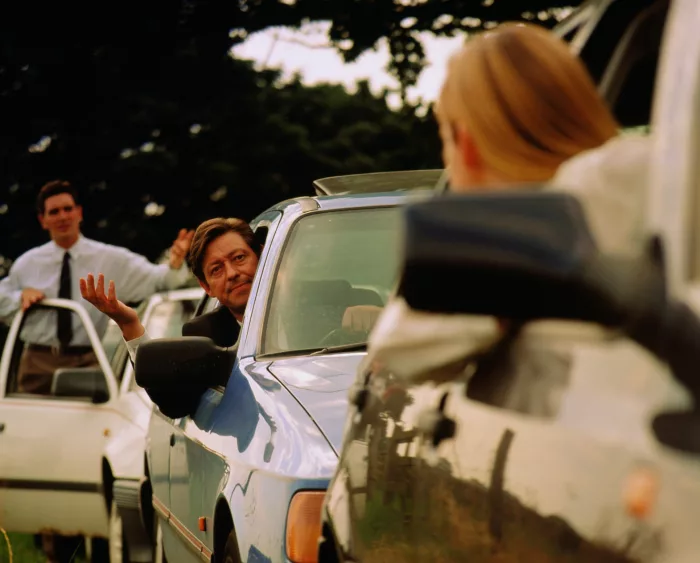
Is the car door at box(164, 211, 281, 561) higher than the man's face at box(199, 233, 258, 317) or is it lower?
lower

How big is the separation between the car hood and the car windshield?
0.86 feet

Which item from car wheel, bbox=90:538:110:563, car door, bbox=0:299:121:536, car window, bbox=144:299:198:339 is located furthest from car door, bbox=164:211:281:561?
car window, bbox=144:299:198:339

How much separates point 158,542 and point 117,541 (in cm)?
153

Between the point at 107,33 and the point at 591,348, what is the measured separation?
23506 mm

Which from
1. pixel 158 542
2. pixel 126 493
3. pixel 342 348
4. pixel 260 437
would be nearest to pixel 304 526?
pixel 260 437

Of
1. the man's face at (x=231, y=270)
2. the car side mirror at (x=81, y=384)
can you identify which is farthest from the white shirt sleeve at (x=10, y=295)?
the man's face at (x=231, y=270)

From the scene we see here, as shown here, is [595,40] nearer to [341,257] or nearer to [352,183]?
[341,257]

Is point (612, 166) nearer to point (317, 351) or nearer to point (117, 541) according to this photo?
point (317, 351)

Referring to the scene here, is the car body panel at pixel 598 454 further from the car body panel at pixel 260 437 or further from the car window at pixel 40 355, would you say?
the car window at pixel 40 355

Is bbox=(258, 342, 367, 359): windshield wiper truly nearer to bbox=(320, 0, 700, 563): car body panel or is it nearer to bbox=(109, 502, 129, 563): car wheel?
bbox=(320, 0, 700, 563): car body panel

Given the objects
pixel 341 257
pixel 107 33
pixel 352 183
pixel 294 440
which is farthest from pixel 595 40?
pixel 107 33

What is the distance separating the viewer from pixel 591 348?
200 cm

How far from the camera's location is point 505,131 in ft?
7.65

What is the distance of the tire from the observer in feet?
27.3
